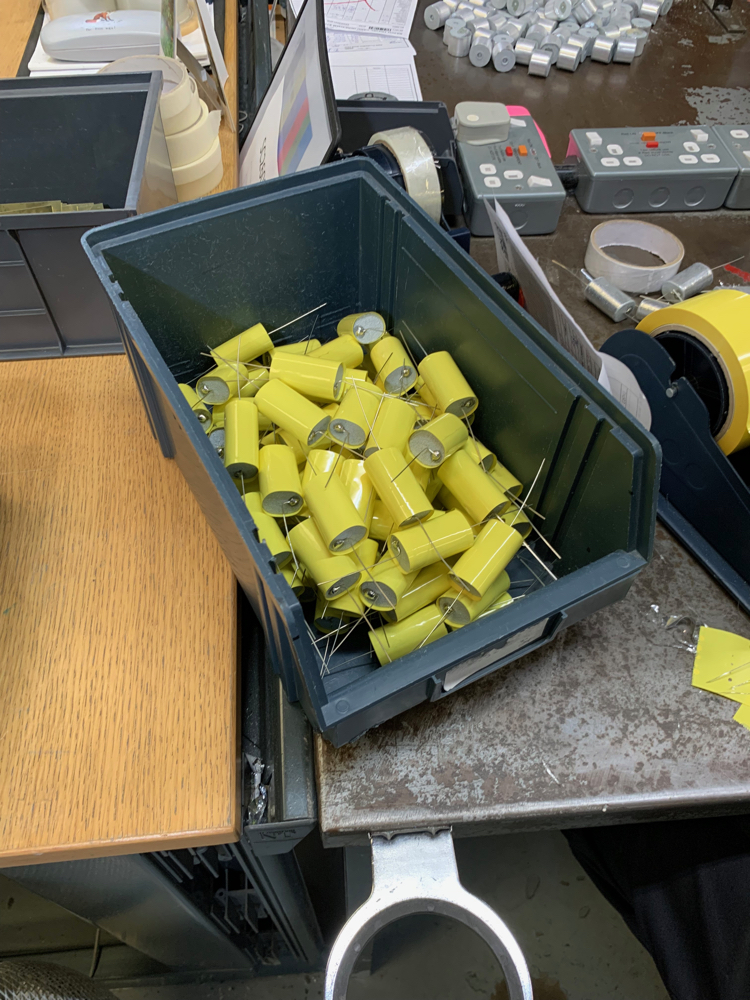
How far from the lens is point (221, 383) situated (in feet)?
2.44

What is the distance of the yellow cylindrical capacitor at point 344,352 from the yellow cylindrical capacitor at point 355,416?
73 millimetres

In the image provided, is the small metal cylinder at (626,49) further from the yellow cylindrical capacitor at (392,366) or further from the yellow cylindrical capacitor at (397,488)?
the yellow cylindrical capacitor at (397,488)

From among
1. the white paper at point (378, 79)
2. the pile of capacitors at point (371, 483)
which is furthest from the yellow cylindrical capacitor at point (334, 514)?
the white paper at point (378, 79)

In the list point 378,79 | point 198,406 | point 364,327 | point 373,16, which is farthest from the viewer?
point 373,16

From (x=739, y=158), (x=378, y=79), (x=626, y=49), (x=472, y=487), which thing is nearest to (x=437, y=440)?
(x=472, y=487)

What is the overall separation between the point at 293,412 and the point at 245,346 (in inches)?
5.6

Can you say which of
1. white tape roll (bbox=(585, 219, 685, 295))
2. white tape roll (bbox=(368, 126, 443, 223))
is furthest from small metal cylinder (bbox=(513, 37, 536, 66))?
white tape roll (bbox=(368, 126, 443, 223))

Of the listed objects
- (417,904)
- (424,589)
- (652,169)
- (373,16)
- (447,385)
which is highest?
(373,16)

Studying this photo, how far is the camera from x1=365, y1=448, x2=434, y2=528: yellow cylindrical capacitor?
620mm

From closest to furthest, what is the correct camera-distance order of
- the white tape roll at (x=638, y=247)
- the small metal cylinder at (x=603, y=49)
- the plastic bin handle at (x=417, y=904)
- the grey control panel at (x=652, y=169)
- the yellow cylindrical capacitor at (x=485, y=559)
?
the plastic bin handle at (x=417, y=904) → the yellow cylindrical capacitor at (x=485, y=559) → the white tape roll at (x=638, y=247) → the grey control panel at (x=652, y=169) → the small metal cylinder at (x=603, y=49)

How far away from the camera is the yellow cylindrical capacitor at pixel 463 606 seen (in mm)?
603

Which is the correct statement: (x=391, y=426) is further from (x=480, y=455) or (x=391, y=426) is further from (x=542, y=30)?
(x=542, y=30)

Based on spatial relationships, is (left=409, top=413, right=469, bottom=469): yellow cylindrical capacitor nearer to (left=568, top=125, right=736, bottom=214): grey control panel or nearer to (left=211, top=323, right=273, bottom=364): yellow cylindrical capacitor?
(left=211, top=323, right=273, bottom=364): yellow cylindrical capacitor

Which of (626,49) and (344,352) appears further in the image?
(626,49)
